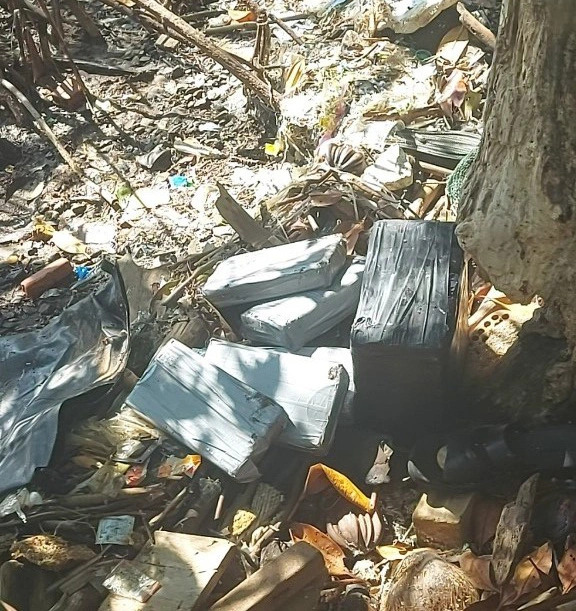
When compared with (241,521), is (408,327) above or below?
above

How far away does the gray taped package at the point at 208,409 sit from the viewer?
108 inches

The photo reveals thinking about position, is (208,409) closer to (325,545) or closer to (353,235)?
(325,545)

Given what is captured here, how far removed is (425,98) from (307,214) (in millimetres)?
1326

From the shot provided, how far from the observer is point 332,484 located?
9.06 feet

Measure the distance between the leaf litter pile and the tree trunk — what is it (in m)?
0.67

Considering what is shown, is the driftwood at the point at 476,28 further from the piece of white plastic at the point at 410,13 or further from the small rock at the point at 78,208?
the small rock at the point at 78,208

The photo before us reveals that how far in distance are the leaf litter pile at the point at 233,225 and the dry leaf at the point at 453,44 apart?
0.05 ft

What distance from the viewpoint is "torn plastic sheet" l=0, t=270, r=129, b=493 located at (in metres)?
2.84

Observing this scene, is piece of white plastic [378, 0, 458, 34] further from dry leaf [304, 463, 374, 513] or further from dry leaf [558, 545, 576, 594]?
dry leaf [558, 545, 576, 594]

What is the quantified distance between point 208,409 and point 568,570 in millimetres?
1302

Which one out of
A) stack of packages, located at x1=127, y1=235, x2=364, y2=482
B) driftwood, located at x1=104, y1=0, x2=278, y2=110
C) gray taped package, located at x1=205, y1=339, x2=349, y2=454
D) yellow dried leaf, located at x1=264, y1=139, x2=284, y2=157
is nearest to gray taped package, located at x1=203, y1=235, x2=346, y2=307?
stack of packages, located at x1=127, y1=235, x2=364, y2=482

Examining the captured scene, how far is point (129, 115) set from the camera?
5684 mm

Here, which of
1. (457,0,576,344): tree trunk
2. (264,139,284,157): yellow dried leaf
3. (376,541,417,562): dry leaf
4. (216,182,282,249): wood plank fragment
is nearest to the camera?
(457,0,576,344): tree trunk

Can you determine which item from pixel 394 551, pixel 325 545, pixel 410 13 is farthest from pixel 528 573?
pixel 410 13
